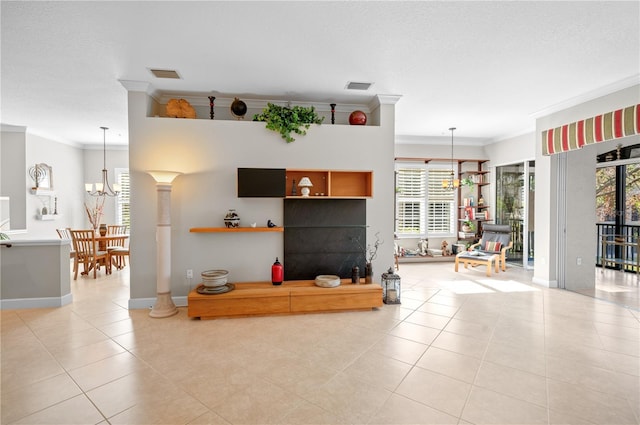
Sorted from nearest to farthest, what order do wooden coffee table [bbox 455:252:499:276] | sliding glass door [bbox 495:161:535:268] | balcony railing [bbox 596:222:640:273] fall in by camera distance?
wooden coffee table [bbox 455:252:499:276]
balcony railing [bbox 596:222:640:273]
sliding glass door [bbox 495:161:535:268]

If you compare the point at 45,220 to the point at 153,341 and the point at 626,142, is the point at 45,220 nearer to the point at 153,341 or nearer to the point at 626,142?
the point at 153,341

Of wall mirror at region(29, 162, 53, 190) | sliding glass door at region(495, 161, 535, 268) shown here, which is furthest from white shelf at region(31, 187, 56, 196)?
sliding glass door at region(495, 161, 535, 268)

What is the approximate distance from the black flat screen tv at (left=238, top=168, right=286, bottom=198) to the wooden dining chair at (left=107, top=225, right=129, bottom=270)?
4074mm

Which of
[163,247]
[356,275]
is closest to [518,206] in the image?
[356,275]

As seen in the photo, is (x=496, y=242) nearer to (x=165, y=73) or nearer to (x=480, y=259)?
(x=480, y=259)

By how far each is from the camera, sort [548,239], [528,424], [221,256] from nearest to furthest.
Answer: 1. [528,424]
2. [221,256]
3. [548,239]

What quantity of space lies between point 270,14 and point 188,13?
2.33 feet

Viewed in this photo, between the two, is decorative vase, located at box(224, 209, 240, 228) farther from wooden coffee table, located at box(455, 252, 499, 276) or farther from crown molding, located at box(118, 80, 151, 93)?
wooden coffee table, located at box(455, 252, 499, 276)

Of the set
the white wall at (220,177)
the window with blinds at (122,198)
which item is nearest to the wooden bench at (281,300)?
the white wall at (220,177)

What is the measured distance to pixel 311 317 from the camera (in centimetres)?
394

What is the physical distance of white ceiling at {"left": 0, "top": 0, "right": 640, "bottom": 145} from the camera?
2707 millimetres

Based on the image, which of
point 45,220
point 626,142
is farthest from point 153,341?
point 626,142

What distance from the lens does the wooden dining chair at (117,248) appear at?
21.7 feet

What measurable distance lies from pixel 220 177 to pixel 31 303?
306cm
